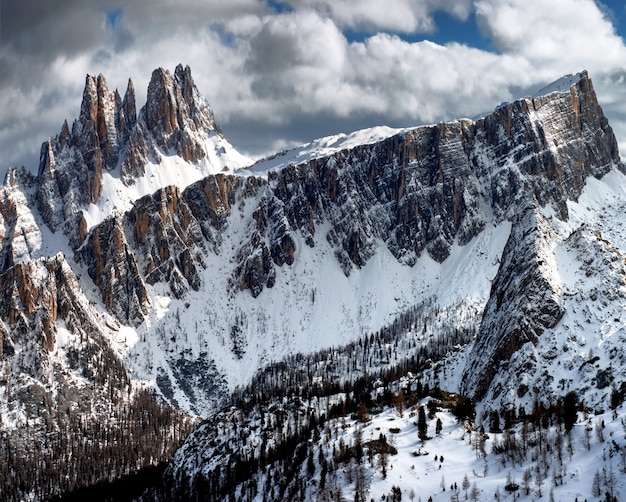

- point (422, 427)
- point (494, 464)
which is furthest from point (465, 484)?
point (422, 427)

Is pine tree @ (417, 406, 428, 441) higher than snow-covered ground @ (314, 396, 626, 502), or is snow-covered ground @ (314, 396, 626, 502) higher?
pine tree @ (417, 406, 428, 441)

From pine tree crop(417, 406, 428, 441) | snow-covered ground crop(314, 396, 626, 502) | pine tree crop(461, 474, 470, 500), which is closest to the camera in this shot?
snow-covered ground crop(314, 396, 626, 502)

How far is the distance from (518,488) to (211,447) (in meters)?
90.1

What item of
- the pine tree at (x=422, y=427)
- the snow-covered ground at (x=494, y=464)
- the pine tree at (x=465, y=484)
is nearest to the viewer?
the snow-covered ground at (x=494, y=464)

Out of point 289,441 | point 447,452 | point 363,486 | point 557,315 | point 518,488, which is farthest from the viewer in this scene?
point 557,315

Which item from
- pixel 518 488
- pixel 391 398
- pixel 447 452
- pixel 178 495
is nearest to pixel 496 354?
pixel 391 398

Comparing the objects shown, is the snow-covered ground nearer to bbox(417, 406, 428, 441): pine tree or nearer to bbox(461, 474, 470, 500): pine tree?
bbox(461, 474, 470, 500): pine tree

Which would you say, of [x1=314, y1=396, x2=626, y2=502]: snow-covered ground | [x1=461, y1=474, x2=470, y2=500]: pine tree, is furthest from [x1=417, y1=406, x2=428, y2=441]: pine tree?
[x1=461, y1=474, x2=470, y2=500]: pine tree

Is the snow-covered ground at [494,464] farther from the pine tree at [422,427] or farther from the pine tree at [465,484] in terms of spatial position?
the pine tree at [422,427]

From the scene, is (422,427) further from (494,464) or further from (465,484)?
(465,484)

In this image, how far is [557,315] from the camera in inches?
7308

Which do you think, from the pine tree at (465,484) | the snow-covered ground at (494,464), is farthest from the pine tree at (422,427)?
the pine tree at (465,484)

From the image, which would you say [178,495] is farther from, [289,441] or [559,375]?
[559,375]

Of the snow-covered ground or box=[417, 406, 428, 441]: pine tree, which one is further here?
box=[417, 406, 428, 441]: pine tree
